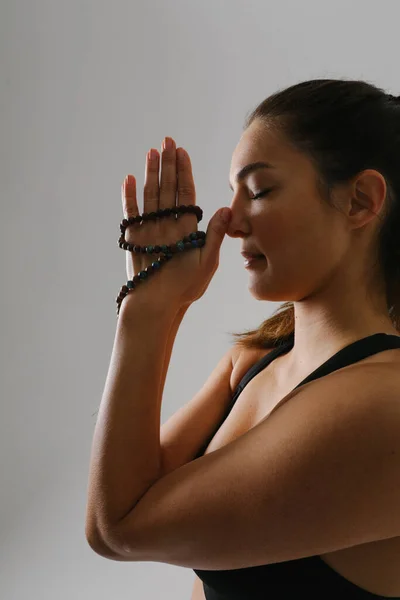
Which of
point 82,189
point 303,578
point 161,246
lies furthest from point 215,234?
point 82,189

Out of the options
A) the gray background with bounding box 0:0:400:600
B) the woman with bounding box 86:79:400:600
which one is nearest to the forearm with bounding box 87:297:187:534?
the woman with bounding box 86:79:400:600

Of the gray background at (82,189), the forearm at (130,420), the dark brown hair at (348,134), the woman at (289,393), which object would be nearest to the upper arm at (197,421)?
the woman at (289,393)

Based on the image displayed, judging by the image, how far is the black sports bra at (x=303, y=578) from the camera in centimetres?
105

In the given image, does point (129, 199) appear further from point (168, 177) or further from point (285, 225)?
point (285, 225)

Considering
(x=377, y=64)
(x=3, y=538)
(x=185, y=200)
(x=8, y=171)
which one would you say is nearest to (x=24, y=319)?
(x=8, y=171)

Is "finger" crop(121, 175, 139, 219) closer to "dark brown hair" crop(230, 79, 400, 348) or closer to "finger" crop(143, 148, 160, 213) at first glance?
"finger" crop(143, 148, 160, 213)

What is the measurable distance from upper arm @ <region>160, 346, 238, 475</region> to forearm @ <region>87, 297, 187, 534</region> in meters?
0.14

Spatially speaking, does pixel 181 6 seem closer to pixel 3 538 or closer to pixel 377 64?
pixel 377 64

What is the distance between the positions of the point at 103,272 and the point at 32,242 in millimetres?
286

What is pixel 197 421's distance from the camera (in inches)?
53.4

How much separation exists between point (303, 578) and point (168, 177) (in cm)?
60

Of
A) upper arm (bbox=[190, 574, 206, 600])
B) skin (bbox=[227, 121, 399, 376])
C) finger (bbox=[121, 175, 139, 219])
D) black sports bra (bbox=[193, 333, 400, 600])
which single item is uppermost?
Result: finger (bbox=[121, 175, 139, 219])

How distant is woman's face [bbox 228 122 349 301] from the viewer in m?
1.13

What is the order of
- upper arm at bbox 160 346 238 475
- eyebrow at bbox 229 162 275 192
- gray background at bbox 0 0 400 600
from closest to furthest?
eyebrow at bbox 229 162 275 192 → upper arm at bbox 160 346 238 475 → gray background at bbox 0 0 400 600
